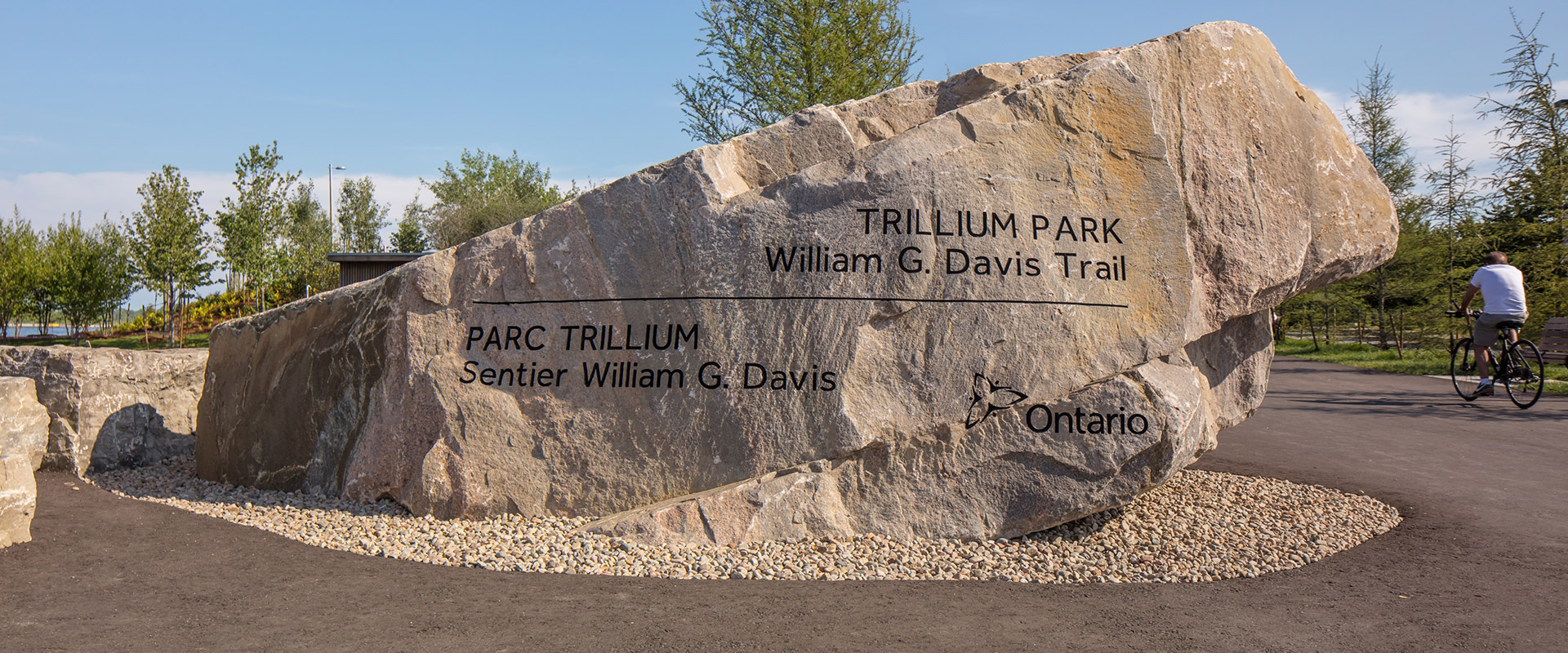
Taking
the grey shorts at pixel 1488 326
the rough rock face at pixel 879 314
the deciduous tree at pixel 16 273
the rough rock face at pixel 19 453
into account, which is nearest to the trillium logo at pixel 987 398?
the rough rock face at pixel 879 314

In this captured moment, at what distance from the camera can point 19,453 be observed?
5746mm

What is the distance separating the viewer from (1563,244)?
56.0 ft

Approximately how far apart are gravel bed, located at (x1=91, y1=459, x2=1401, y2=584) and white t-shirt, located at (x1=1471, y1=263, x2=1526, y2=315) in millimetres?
6454

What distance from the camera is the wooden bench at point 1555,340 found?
15336mm

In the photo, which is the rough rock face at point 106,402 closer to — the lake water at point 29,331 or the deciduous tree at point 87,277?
the deciduous tree at point 87,277

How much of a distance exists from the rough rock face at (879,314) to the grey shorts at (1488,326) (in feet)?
22.6

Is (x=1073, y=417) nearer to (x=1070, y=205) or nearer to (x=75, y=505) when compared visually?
(x=1070, y=205)

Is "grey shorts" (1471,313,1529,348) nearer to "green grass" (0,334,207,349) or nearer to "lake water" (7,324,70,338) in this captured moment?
"green grass" (0,334,207,349)

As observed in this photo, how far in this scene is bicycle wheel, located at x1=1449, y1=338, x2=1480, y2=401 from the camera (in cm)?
1262

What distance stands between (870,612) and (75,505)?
249 inches

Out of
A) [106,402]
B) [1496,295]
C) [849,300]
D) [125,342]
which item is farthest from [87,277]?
[1496,295]

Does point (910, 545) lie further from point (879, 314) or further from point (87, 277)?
point (87, 277)

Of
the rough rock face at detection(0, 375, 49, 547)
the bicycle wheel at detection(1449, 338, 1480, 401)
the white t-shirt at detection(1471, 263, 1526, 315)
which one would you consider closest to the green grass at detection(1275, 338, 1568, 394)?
the bicycle wheel at detection(1449, 338, 1480, 401)

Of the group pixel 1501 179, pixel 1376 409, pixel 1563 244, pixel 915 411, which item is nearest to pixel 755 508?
pixel 915 411
